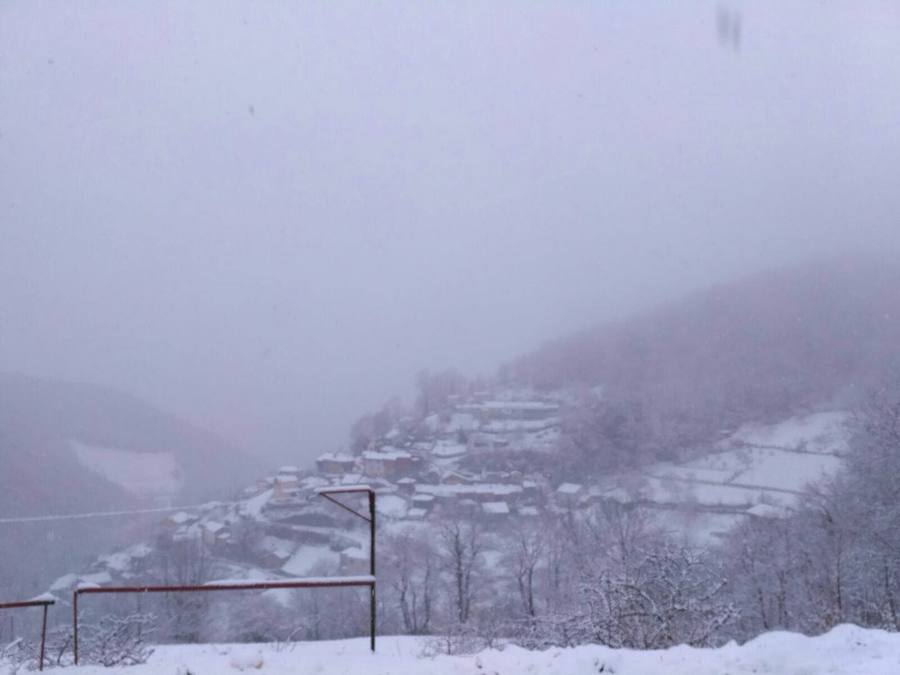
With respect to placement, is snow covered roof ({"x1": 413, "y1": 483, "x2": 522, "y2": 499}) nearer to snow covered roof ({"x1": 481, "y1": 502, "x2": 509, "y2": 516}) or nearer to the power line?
snow covered roof ({"x1": 481, "y1": 502, "x2": 509, "y2": 516})

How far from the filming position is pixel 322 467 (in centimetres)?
4597

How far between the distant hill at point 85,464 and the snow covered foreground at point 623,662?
116 feet

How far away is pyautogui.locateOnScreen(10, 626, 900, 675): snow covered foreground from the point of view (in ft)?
15.1

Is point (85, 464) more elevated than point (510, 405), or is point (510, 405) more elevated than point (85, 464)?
point (510, 405)

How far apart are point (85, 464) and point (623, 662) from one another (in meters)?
51.8

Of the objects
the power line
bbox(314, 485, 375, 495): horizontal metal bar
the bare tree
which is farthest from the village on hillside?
bbox(314, 485, 375, 495): horizontal metal bar

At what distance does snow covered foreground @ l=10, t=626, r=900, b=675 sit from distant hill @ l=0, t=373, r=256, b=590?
116 ft

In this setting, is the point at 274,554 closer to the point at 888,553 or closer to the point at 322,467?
the point at 322,467

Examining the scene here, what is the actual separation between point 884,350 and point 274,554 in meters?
38.3

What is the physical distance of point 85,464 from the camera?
1937 inches

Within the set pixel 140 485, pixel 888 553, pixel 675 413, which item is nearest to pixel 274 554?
pixel 140 485

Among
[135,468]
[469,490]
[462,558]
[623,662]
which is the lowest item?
[462,558]

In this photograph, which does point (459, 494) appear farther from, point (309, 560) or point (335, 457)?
point (309, 560)

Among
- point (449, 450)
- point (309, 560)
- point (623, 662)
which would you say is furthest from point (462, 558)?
point (623, 662)
